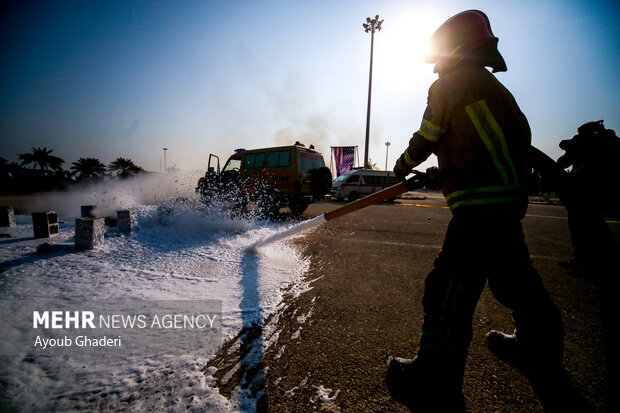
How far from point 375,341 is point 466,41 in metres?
1.95

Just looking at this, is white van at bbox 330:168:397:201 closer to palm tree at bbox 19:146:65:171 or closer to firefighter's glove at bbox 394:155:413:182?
firefighter's glove at bbox 394:155:413:182

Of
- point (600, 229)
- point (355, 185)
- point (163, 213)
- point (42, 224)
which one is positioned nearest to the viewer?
point (600, 229)

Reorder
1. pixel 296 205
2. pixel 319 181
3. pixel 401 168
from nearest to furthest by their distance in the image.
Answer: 1. pixel 401 168
2. pixel 296 205
3. pixel 319 181

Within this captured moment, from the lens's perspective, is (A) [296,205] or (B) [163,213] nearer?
(B) [163,213]

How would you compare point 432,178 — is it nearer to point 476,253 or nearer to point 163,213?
point 476,253

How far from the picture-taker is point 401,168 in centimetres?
158

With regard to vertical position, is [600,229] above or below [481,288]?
above

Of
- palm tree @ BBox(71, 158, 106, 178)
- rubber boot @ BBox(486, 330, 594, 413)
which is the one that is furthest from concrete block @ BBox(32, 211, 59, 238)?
palm tree @ BBox(71, 158, 106, 178)

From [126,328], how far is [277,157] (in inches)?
257

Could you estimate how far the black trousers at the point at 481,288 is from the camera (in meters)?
1.15

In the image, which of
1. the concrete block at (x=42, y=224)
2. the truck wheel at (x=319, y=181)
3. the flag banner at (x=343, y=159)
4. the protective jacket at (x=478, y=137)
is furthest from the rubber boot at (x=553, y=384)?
the flag banner at (x=343, y=159)

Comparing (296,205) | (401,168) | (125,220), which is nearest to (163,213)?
(125,220)

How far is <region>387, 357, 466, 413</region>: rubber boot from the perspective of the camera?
3.77 feet

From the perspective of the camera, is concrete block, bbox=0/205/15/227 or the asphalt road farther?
concrete block, bbox=0/205/15/227
